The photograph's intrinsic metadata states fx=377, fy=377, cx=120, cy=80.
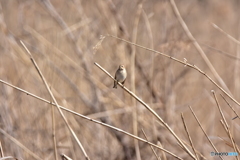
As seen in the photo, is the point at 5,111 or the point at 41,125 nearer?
the point at 5,111

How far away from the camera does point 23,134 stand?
254cm

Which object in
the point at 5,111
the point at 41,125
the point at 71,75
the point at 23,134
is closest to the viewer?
the point at 5,111

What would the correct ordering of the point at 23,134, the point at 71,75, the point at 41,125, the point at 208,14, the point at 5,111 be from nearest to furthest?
1. the point at 5,111
2. the point at 23,134
3. the point at 41,125
4. the point at 71,75
5. the point at 208,14

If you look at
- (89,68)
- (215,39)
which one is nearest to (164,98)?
(89,68)

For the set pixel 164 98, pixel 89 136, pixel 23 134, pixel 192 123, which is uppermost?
pixel 192 123

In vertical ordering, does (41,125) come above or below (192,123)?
below

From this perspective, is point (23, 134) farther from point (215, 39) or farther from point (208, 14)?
point (208, 14)

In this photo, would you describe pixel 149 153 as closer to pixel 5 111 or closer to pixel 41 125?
pixel 41 125

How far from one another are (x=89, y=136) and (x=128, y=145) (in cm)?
30

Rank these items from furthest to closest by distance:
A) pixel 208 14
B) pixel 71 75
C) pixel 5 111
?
pixel 208 14 → pixel 71 75 → pixel 5 111

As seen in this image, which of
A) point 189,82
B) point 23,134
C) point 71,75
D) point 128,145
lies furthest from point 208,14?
point 23,134

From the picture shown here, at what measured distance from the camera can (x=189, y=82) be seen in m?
3.48

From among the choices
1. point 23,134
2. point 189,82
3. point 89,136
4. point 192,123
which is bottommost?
point 23,134

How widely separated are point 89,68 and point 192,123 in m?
1.32
